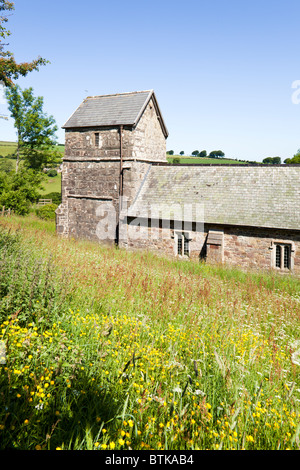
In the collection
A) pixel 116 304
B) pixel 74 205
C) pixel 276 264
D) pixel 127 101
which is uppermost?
pixel 127 101

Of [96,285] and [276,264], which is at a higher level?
[96,285]

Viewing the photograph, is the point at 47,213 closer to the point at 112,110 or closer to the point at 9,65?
the point at 112,110

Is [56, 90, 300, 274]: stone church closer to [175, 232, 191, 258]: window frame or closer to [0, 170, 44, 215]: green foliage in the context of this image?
[175, 232, 191, 258]: window frame

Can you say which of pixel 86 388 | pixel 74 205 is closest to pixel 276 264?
pixel 74 205

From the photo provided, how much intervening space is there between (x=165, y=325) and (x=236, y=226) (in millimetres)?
12008

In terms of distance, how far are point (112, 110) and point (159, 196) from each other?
21.7ft

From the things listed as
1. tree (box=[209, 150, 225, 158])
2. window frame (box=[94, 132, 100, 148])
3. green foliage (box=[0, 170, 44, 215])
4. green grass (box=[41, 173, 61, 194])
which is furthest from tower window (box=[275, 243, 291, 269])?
tree (box=[209, 150, 225, 158])

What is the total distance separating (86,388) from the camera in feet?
12.2

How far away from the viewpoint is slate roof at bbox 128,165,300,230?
16891 mm

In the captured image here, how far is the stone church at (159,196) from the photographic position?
17.0 meters

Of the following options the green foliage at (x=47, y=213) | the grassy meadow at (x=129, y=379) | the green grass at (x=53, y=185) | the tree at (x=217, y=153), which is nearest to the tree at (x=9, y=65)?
the grassy meadow at (x=129, y=379)

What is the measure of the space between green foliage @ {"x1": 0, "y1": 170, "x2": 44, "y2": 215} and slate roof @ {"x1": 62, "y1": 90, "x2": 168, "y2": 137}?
39.2ft

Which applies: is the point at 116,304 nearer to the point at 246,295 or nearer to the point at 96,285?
the point at 96,285
